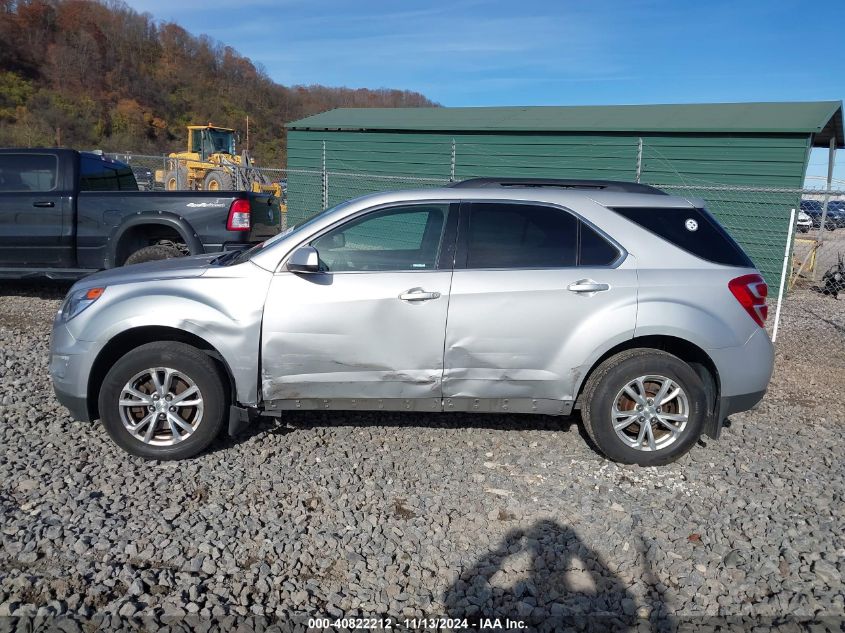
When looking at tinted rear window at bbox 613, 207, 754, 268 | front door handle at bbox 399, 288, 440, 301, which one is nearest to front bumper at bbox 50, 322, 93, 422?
front door handle at bbox 399, 288, 440, 301

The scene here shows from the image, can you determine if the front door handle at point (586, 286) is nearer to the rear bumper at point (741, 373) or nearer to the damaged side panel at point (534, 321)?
the damaged side panel at point (534, 321)

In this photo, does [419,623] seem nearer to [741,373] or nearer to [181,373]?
[181,373]

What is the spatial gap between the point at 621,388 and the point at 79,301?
3474mm

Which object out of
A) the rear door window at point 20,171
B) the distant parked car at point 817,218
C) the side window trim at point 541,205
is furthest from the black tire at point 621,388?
the distant parked car at point 817,218

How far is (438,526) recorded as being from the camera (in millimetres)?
3746

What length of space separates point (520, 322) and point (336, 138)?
1307 cm

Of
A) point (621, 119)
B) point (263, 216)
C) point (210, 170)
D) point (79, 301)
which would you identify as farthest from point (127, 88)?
point (79, 301)

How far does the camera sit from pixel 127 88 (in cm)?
7738

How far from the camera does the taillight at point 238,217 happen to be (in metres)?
7.84

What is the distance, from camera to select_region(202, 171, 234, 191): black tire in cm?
2111

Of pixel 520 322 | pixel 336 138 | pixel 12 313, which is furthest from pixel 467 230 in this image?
pixel 336 138

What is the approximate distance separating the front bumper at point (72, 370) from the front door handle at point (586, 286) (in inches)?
118

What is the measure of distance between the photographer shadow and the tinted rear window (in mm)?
2005

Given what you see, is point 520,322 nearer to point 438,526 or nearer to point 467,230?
point 467,230
